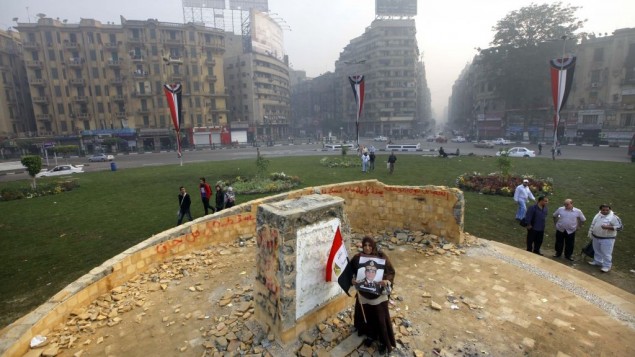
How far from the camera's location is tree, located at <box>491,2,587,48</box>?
52237mm

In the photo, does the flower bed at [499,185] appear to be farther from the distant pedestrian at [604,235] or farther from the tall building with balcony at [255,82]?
the tall building with balcony at [255,82]

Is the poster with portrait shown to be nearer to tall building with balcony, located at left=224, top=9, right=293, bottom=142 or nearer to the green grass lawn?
the green grass lawn

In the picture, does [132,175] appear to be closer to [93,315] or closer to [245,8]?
[93,315]

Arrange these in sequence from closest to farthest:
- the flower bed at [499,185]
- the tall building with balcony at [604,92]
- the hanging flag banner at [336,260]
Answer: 1. the hanging flag banner at [336,260]
2. the flower bed at [499,185]
3. the tall building with balcony at [604,92]

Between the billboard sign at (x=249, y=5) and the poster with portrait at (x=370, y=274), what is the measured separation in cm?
9699

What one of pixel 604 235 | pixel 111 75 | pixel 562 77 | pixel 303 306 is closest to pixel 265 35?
pixel 111 75

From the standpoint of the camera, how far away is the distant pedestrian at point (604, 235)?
735cm

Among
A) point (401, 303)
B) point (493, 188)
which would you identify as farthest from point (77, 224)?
point (493, 188)

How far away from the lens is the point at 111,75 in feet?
183

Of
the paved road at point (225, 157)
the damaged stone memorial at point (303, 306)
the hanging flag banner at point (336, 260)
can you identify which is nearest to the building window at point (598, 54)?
the paved road at point (225, 157)

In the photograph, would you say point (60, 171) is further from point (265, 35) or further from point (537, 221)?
point (265, 35)

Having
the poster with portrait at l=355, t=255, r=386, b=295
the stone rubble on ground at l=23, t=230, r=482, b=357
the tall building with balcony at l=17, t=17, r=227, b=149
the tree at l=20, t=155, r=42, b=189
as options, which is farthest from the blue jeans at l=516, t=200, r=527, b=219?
the tall building with balcony at l=17, t=17, r=227, b=149

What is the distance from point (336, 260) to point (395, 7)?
319 feet

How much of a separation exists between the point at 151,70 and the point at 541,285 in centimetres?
6556
